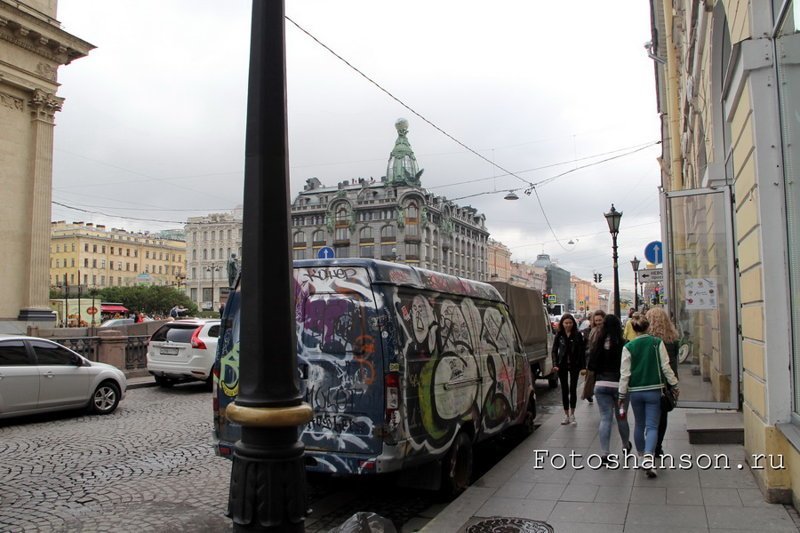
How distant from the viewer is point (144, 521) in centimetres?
555

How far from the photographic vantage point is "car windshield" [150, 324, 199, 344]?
1505 cm

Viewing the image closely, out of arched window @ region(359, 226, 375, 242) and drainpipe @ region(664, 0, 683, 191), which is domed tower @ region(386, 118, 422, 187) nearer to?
arched window @ region(359, 226, 375, 242)

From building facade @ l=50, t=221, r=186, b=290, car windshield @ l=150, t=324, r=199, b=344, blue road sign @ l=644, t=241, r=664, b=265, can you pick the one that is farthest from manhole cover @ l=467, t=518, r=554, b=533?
building facade @ l=50, t=221, r=186, b=290

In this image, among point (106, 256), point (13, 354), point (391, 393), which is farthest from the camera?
point (106, 256)

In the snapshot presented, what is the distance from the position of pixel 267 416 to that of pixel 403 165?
10486 centimetres

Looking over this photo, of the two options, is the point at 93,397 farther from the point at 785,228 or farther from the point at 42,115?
the point at 42,115

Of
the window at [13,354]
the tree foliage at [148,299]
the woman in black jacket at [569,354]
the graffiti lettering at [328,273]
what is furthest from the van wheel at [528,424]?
the tree foliage at [148,299]

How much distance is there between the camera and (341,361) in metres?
5.50

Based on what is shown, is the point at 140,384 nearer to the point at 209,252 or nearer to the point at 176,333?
the point at 176,333

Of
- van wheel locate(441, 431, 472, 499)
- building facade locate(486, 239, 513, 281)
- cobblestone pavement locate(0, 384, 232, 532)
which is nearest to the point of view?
→ cobblestone pavement locate(0, 384, 232, 532)

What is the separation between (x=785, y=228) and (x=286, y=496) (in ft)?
15.8

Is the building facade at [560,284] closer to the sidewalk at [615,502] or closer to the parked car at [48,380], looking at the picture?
the parked car at [48,380]

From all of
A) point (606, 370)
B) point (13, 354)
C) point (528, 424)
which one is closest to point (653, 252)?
point (528, 424)

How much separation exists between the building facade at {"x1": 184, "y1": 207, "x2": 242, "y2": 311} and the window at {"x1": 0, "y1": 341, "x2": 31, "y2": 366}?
4547 inches
